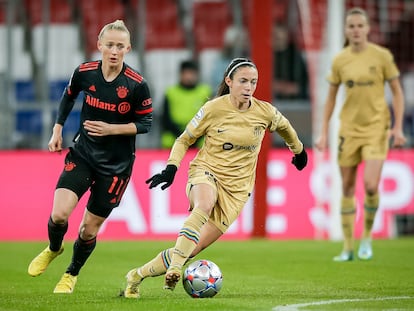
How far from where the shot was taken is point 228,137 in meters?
8.76

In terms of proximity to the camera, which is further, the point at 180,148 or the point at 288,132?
the point at 288,132

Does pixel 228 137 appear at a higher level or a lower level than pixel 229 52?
higher

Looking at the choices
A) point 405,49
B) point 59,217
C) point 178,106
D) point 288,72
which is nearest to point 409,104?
point 405,49

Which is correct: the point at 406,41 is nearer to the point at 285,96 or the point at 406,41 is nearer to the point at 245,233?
Result: the point at 285,96

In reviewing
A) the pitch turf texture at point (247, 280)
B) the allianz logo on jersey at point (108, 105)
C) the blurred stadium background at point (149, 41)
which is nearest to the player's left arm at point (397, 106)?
the pitch turf texture at point (247, 280)

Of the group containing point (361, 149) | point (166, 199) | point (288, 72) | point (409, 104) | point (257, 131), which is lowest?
point (166, 199)

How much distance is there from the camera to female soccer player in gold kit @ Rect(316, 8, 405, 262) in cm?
1224

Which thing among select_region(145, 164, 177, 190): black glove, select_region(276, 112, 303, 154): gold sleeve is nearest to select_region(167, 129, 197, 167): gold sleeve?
select_region(145, 164, 177, 190): black glove

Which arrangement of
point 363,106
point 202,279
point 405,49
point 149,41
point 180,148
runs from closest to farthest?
point 202,279, point 180,148, point 363,106, point 149,41, point 405,49

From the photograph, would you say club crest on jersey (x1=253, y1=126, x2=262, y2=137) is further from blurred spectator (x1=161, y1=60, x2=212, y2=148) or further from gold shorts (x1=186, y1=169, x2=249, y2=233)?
blurred spectator (x1=161, y1=60, x2=212, y2=148)

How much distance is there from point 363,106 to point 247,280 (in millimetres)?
2971

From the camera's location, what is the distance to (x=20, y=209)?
1653 centimetres

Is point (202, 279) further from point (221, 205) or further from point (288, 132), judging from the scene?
point (288, 132)

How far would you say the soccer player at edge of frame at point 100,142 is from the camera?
8.87 m
